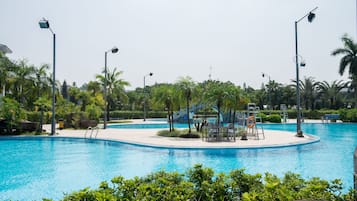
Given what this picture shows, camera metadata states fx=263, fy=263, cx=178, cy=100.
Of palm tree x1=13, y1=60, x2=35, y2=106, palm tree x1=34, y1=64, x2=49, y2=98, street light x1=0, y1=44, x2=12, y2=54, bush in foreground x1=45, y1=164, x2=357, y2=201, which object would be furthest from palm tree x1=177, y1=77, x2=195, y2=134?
street light x1=0, y1=44, x2=12, y2=54

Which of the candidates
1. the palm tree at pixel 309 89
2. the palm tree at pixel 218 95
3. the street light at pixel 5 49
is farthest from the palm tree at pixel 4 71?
the palm tree at pixel 309 89

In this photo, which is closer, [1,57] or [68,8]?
[68,8]

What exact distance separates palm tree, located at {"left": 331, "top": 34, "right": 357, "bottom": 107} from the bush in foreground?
122ft

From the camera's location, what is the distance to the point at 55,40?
55.5 feet

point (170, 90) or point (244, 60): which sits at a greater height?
point (244, 60)

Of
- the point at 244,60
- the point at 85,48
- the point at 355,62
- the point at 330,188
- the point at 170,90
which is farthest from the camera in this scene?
the point at 355,62

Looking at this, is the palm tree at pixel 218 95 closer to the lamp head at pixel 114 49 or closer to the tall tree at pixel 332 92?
the lamp head at pixel 114 49

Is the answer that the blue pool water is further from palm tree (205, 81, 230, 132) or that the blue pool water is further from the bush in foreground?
palm tree (205, 81, 230, 132)

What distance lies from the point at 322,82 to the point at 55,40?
43.7m

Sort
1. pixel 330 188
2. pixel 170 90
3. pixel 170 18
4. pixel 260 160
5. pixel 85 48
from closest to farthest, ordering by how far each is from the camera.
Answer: pixel 330 188, pixel 260 160, pixel 170 18, pixel 170 90, pixel 85 48

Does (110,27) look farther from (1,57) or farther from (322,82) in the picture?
(322,82)

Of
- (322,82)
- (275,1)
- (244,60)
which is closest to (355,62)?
(322,82)

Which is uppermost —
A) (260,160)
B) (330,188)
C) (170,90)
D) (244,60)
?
(244,60)

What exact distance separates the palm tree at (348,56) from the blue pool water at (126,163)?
27411mm
